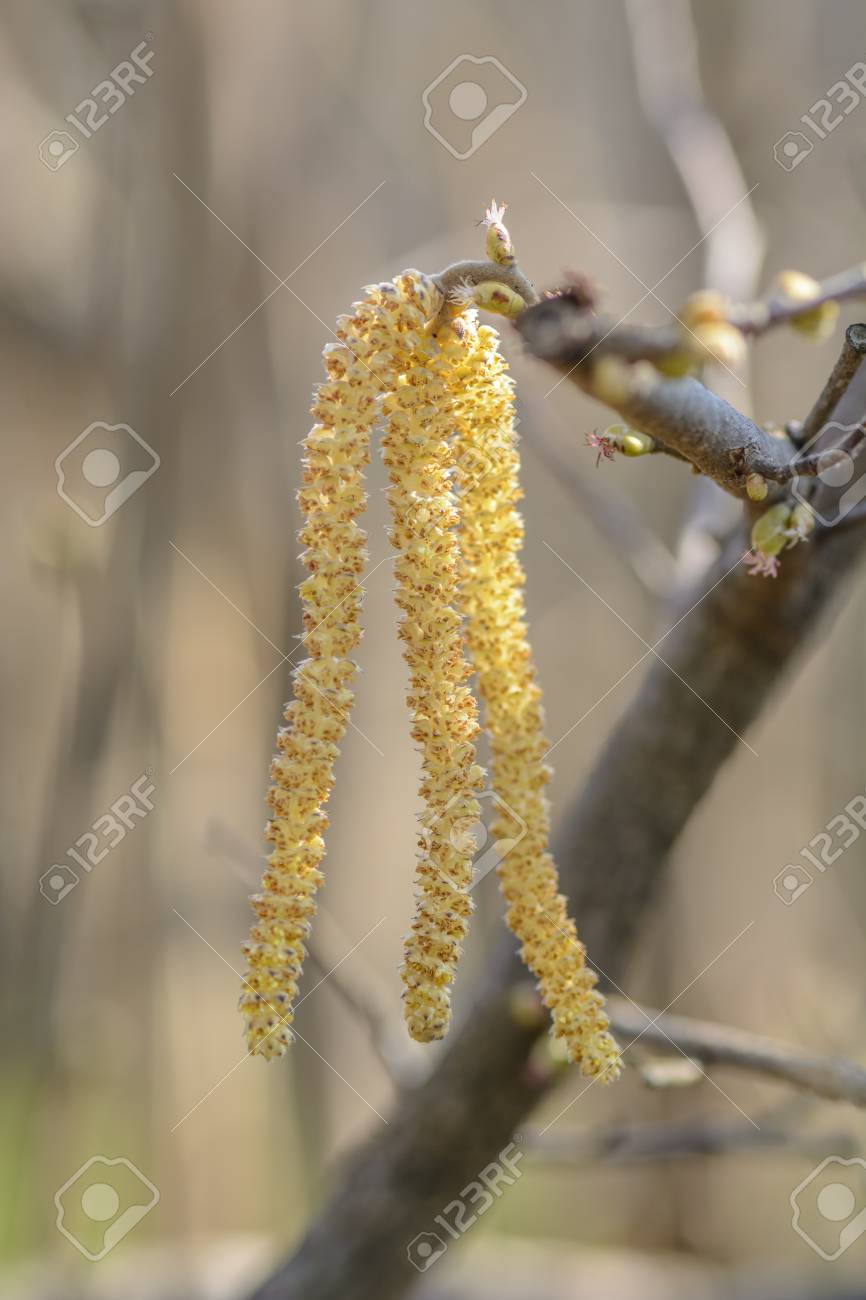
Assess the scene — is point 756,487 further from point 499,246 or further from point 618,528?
point 618,528

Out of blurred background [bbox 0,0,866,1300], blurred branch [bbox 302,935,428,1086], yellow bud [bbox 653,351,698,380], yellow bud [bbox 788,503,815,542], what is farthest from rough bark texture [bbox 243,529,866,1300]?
blurred background [bbox 0,0,866,1300]

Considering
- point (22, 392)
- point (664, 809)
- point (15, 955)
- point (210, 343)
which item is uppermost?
point (22, 392)

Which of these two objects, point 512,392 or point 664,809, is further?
point 664,809

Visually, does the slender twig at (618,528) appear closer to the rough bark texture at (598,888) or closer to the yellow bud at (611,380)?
the rough bark texture at (598,888)

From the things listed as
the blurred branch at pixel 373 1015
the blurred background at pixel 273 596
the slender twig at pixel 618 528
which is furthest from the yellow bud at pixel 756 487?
the blurred background at pixel 273 596

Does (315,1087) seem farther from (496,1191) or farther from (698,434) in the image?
(698,434)

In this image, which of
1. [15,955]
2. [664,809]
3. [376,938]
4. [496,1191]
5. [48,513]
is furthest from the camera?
[376,938]

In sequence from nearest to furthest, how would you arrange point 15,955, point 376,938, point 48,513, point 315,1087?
A: point 48,513
point 15,955
point 315,1087
point 376,938

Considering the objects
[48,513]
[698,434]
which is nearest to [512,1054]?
[698,434]
